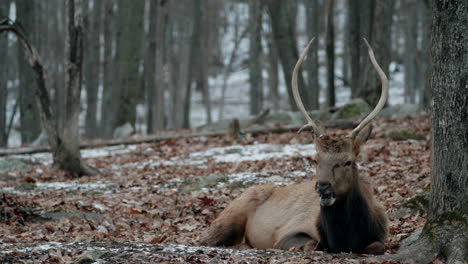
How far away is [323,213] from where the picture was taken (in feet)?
20.6

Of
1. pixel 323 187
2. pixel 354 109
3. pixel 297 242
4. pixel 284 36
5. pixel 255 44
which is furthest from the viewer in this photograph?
pixel 255 44

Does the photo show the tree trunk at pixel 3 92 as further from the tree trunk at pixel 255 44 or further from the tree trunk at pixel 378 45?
the tree trunk at pixel 378 45

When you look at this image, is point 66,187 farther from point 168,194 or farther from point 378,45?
point 378,45

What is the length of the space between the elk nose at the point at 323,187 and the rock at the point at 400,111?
11903mm

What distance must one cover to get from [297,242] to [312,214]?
1.35 ft

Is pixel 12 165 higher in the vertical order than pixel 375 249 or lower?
higher

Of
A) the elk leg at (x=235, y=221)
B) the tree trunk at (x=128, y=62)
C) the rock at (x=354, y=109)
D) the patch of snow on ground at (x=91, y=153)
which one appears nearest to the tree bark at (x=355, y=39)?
the rock at (x=354, y=109)

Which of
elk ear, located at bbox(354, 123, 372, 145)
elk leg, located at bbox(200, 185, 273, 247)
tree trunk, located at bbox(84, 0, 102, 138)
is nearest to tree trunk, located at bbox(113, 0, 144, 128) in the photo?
tree trunk, located at bbox(84, 0, 102, 138)

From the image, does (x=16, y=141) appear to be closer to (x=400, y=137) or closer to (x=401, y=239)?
(x=400, y=137)

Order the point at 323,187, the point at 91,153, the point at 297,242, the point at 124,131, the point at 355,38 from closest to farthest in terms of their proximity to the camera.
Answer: the point at 323,187
the point at 297,242
the point at 91,153
the point at 355,38
the point at 124,131

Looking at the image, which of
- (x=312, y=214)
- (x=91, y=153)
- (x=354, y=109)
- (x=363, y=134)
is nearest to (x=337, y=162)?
(x=363, y=134)

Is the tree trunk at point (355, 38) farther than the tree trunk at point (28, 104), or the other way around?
the tree trunk at point (28, 104)

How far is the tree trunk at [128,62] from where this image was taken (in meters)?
21.0

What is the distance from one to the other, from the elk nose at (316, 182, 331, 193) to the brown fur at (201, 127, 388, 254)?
5 cm
